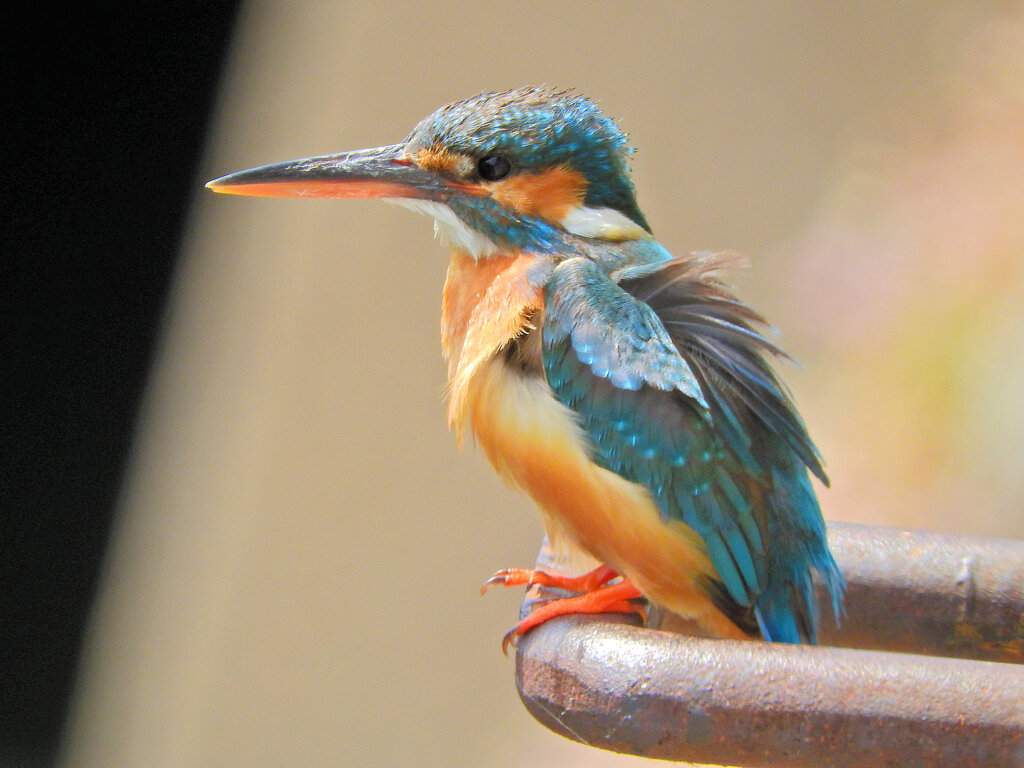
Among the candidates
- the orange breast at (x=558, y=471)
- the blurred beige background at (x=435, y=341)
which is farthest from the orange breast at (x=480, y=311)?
the blurred beige background at (x=435, y=341)

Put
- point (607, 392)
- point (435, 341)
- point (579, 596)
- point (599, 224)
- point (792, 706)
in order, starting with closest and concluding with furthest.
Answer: point (792, 706), point (607, 392), point (579, 596), point (599, 224), point (435, 341)

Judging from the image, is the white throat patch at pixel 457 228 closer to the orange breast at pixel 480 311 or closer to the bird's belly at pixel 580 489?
the orange breast at pixel 480 311

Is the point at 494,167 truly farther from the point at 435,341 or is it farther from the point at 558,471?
the point at 435,341

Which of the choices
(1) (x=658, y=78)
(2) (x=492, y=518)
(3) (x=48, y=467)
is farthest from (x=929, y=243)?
(3) (x=48, y=467)

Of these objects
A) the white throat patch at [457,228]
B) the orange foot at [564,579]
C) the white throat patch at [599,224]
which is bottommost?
the orange foot at [564,579]

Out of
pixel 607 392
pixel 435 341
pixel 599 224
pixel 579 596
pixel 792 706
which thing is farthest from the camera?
pixel 435 341

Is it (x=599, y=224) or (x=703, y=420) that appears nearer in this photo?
(x=703, y=420)

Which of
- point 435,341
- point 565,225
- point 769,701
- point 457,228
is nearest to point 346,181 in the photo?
point 457,228

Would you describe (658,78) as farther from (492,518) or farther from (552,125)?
(552,125)
